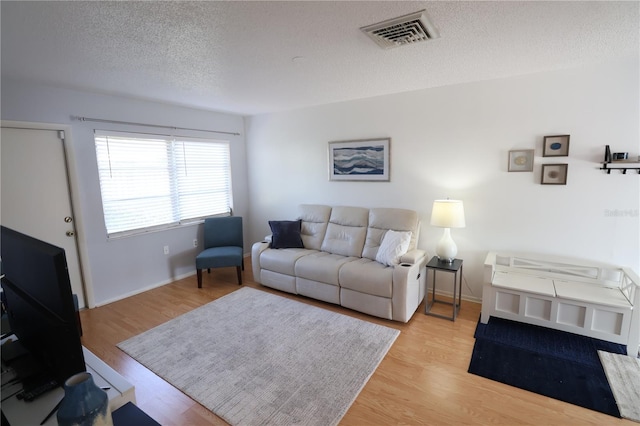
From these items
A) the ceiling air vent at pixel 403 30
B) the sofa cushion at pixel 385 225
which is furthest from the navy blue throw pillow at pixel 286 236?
the ceiling air vent at pixel 403 30

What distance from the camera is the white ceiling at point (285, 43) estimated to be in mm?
1669

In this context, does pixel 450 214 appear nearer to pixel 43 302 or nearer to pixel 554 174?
pixel 554 174

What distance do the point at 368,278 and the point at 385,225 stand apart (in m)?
0.81

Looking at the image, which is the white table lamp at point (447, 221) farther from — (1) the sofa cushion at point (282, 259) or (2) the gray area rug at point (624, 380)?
(1) the sofa cushion at point (282, 259)

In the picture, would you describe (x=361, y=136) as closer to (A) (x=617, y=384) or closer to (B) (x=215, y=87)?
(B) (x=215, y=87)

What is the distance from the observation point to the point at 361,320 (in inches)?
122

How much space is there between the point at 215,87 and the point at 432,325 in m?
3.25

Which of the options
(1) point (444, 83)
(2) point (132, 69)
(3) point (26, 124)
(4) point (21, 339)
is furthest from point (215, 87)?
(4) point (21, 339)

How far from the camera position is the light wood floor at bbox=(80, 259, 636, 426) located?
190cm

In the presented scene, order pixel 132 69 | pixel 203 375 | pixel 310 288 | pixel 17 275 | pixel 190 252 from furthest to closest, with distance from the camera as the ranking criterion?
pixel 190 252 → pixel 310 288 → pixel 132 69 → pixel 203 375 → pixel 17 275

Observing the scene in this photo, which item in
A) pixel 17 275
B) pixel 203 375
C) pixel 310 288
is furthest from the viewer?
pixel 310 288

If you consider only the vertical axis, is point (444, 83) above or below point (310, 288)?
above

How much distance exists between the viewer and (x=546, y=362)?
238cm

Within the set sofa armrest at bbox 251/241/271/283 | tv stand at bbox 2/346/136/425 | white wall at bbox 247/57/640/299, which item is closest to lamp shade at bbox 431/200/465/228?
white wall at bbox 247/57/640/299
